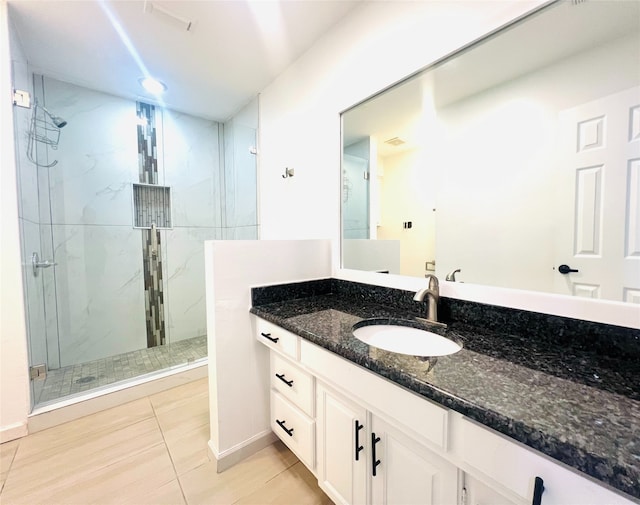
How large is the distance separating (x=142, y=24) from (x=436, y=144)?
1.86 metres

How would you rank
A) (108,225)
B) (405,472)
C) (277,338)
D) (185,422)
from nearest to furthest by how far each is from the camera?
(405,472) → (277,338) → (185,422) → (108,225)

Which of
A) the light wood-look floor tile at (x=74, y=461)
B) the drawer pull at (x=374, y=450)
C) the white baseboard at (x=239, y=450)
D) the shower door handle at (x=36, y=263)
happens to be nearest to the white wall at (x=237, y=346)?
the white baseboard at (x=239, y=450)

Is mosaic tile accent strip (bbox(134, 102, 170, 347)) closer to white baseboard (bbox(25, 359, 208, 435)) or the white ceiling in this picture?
the white ceiling

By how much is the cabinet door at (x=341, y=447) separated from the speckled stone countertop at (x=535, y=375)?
26 cm

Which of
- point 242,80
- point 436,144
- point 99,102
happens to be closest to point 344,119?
point 436,144

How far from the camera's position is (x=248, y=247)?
1.38 m

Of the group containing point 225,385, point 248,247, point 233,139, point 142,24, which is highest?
point 142,24

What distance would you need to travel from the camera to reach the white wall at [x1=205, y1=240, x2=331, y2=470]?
52.2 inches

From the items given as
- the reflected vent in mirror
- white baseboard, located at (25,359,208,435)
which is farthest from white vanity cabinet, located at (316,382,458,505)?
the reflected vent in mirror

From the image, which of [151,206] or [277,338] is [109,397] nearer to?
[277,338]

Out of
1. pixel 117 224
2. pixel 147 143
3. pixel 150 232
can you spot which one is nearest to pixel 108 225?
pixel 117 224

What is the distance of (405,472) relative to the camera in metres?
0.82

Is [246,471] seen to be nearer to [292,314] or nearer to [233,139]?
[292,314]

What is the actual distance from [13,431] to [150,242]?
1613 mm
